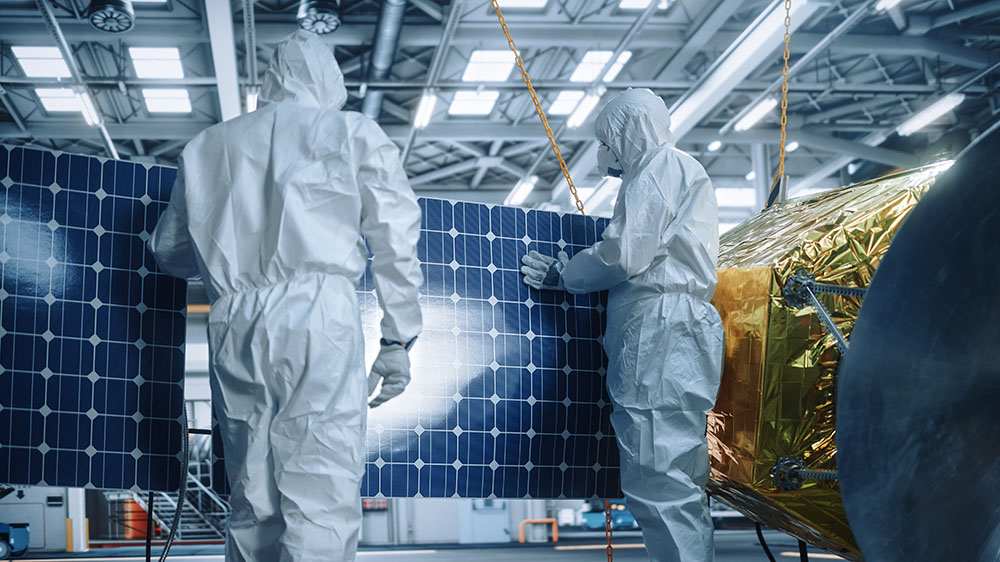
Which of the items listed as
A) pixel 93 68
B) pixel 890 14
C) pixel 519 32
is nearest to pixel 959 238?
pixel 519 32

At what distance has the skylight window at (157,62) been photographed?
32.4 feet

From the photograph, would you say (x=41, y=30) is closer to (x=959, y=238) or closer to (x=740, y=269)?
(x=740, y=269)

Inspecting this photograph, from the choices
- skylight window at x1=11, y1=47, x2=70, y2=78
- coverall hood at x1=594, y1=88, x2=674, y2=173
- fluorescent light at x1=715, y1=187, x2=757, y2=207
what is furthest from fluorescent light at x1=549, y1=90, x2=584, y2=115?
coverall hood at x1=594, y1=88, x2=674, y2=173

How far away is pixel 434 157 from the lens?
13.5 metres

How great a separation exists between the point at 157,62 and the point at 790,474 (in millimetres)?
9061

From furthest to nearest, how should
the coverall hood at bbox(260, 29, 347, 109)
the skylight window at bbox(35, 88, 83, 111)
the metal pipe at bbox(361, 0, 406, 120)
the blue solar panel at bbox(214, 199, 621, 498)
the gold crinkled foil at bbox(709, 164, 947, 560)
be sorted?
the skylight window at bbox(35, 88, 83, 111) < the metal pipe at bbox(361, 0, 406, 120) < the blue solar panel at bbox(214, 199, 621, 498) < the gold crinkled foil at bbox(709, 164, 947, 560) < the coverall hood at bbox(260, 29, 347, 109)

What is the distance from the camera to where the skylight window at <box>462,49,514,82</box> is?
10.2 metres

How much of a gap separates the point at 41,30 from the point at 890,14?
955cm

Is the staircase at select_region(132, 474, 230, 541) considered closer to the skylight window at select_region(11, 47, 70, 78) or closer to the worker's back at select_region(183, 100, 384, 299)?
the skylight window at select_region(11, 47, 70, 78)

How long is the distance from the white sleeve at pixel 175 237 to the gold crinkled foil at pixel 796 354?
6.80ft

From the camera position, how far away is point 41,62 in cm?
1001

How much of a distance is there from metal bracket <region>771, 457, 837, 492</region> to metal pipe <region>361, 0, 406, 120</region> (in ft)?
21.8

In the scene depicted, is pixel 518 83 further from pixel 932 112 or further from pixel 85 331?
pixel 85 331

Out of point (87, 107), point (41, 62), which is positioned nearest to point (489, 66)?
point (87, 107)
